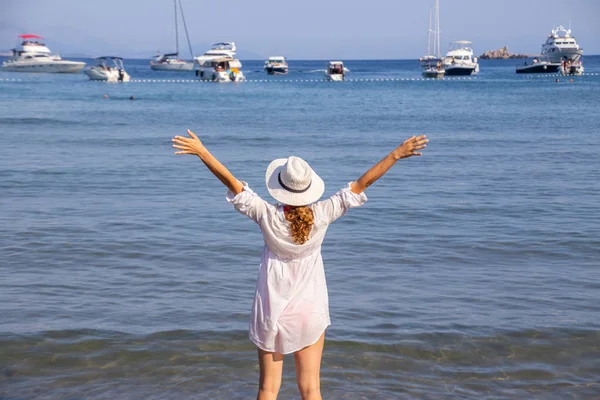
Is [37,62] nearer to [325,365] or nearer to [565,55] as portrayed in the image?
[565,55]

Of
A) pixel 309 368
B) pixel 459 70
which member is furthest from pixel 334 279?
pixel 459 70

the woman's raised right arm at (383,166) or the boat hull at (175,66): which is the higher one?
the woman's raised right arm at (383,166)

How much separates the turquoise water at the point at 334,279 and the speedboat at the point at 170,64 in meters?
104

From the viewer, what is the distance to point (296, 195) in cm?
450

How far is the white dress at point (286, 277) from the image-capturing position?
4.58 m

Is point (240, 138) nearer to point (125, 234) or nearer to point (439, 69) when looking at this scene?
point (125, 234)

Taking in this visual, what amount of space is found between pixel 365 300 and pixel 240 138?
19.7 m

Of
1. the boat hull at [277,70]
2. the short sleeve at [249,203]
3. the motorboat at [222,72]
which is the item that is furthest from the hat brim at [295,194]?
the boat hull at [277,70]

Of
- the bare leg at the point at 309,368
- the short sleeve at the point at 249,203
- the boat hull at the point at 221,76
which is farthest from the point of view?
the boat hull at the point at 221,76

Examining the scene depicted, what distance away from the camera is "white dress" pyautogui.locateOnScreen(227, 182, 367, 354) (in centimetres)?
458

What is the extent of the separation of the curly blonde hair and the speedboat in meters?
121

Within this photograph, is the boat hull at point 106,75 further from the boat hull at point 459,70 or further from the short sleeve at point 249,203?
the short sleeve at point 249,203

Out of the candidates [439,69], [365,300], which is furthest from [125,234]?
[439,69]

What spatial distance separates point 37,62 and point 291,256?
114 meters
